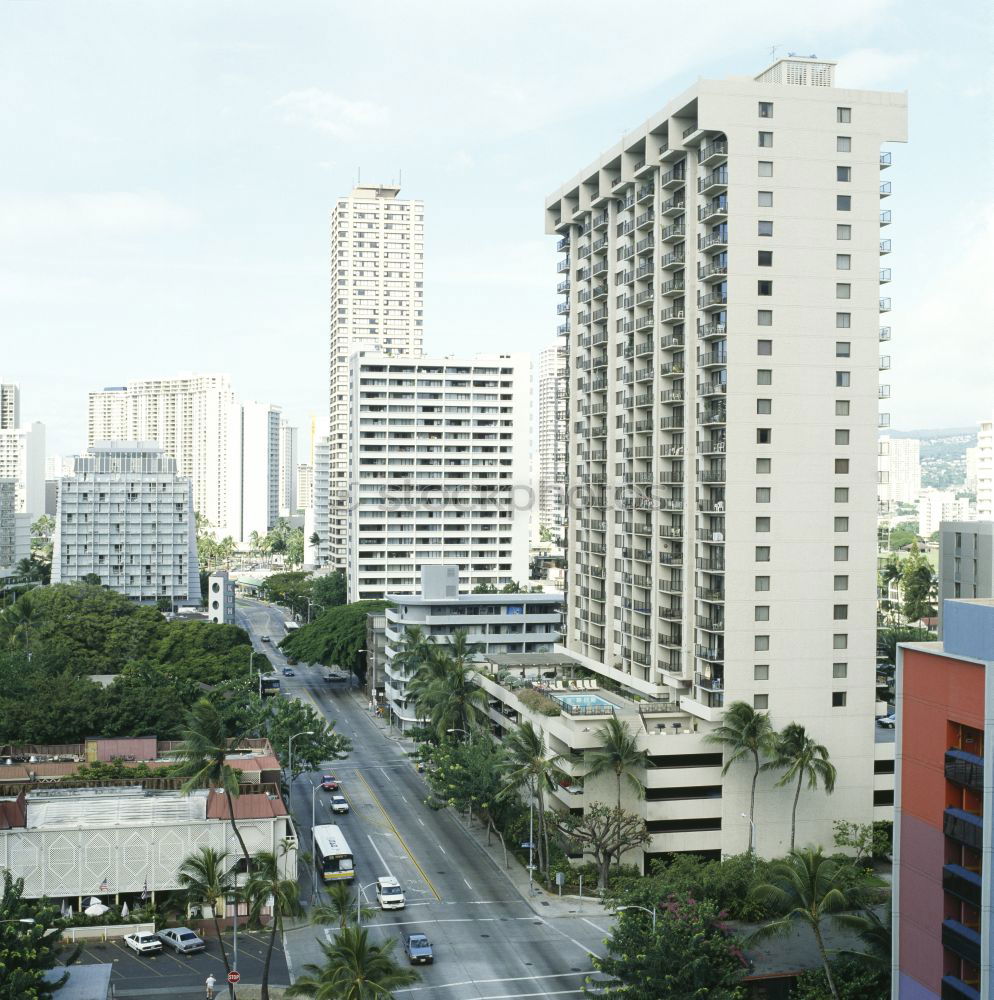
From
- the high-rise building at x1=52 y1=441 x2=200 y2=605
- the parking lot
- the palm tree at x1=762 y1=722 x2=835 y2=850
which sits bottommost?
the parking lot

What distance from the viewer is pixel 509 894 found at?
7031 cm

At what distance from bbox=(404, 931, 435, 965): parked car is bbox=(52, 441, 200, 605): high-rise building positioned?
144 meters

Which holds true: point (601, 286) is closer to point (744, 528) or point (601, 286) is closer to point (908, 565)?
point (744, 528)

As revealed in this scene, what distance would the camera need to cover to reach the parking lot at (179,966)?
184 ft

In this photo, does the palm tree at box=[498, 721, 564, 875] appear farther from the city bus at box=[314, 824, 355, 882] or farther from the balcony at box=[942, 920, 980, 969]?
the balcony at box=[942, 920, 980, 969]

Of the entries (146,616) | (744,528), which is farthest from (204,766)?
(146,616)

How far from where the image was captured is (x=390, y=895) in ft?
219

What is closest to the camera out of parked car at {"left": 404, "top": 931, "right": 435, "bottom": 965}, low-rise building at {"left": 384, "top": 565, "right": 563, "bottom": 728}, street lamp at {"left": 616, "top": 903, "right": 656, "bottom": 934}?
street lamp at {"left": 616, "top": 903, "right": 656, "bottom": 934}

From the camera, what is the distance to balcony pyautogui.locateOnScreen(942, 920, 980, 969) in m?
39.2

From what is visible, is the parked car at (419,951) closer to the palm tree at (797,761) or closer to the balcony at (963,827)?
the palm tree at (797,761)

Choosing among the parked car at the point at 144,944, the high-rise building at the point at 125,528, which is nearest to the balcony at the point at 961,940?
the parked car at the point at 144,944

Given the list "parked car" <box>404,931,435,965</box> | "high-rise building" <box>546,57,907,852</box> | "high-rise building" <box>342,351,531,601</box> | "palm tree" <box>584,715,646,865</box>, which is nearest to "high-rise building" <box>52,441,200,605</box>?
"high-rise building" <box>342,351,531,601</box>

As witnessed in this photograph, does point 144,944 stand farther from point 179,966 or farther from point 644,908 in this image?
point 644,908

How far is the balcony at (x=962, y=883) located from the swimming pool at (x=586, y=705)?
35.2m
